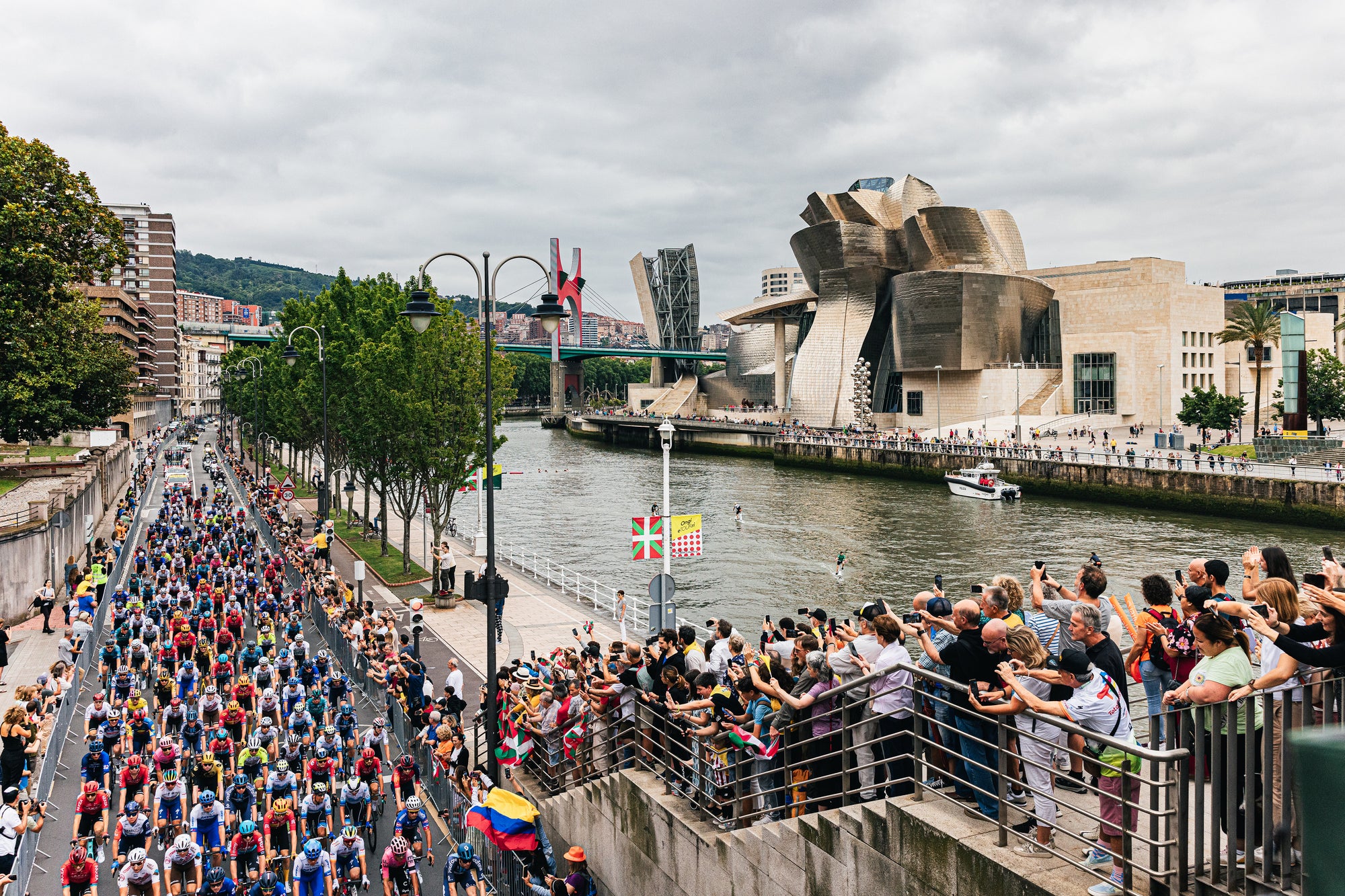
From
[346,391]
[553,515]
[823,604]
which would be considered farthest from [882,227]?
[823,604]

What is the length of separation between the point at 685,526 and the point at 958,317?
70.6 meters

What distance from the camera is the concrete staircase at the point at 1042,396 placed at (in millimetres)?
84062

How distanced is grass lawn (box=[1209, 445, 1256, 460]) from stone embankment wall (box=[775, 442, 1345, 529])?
831 cm

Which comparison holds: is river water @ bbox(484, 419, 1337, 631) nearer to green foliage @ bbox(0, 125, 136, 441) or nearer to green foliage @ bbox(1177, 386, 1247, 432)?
green foliage @ bbox(0, 125, 136, 441)

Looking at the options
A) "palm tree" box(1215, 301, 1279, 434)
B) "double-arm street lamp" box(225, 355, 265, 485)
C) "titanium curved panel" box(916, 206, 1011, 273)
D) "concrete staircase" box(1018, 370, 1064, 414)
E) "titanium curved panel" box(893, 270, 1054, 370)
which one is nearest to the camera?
"double-arm street lamp" box(225, 355, 265, 485)

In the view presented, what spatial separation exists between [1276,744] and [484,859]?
8621mm

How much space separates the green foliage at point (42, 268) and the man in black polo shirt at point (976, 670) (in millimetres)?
32575

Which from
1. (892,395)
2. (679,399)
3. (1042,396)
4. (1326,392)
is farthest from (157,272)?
(1326,392)

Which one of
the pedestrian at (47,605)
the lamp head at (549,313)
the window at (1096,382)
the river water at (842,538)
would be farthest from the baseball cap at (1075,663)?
the window at (1096,382)

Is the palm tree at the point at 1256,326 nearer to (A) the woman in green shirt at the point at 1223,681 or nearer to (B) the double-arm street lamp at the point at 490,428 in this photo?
(B) the double-arm street lamp at the point at 490,428

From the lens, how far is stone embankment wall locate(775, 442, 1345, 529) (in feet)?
140

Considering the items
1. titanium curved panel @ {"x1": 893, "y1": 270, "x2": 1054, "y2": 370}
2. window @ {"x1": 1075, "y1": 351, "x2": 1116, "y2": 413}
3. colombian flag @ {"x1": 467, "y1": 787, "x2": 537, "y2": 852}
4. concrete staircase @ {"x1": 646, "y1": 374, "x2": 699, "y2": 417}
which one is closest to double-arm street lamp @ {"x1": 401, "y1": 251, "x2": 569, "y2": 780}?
colombian flag @ {"x1": 467, "y1": 787, "x2": 537, "y2": 852}

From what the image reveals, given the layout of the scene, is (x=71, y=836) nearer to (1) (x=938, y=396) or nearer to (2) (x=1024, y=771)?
(2) (x=1024, y=771)

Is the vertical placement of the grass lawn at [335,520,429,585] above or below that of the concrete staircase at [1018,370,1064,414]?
below
